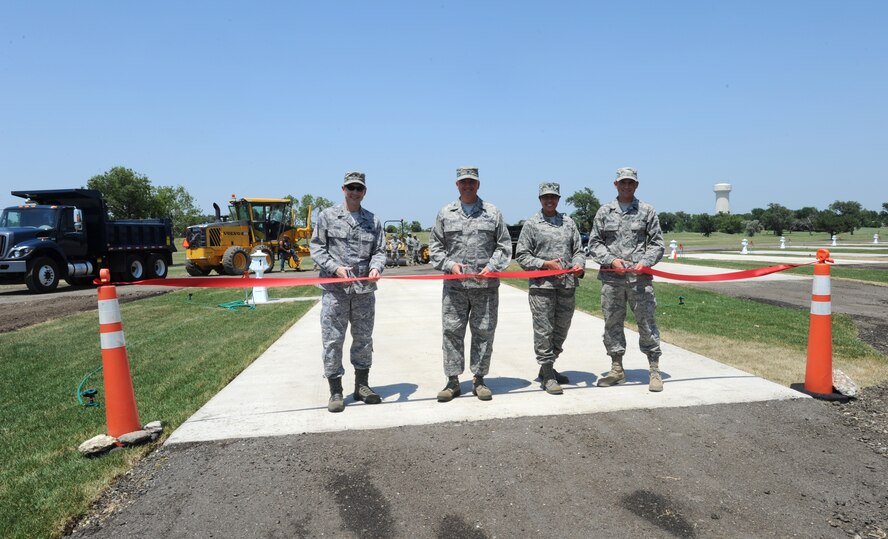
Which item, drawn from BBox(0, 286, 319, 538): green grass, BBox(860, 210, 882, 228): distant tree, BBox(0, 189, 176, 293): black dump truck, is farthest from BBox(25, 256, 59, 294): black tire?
BBox(860, 210, 882, 228): distant tree

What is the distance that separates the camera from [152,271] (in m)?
21.4

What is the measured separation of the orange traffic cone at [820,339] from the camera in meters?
4.43

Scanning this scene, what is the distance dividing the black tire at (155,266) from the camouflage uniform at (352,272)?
19300 millimetres

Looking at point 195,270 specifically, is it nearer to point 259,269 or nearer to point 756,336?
point 259,269

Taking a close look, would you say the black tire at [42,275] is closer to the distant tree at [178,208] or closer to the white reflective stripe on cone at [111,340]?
the white reflective stripe on cone at [111,340]

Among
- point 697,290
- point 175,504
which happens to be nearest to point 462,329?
point 175,504

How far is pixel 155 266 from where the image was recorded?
70.8 feet

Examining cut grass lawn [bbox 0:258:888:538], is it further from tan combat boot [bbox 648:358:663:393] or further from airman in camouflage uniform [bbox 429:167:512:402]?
airman in camouflage uniform [bbox 429:167:512:402]

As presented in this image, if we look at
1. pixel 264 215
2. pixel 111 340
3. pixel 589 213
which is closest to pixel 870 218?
pixel 589 213

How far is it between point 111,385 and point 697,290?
42.5 feet

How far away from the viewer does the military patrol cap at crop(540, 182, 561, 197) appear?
16.4ft

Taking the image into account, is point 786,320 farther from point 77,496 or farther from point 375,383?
point 77,496

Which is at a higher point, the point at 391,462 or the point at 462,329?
the point at 462,329

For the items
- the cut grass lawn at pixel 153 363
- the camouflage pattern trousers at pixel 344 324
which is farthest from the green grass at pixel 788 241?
the camouflage pattern trousers at pixel 344 324
